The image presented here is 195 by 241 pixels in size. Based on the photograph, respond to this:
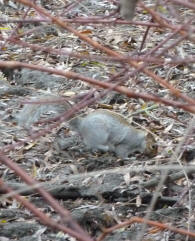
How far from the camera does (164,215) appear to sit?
3.41 metres

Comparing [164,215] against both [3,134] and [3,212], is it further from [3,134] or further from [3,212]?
Answer: [3,134]

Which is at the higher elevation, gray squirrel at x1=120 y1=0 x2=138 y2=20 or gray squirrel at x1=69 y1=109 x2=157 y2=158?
gray squirrel at x1=120 y1=0 x2=138 y2=20

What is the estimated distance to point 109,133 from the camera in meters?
4.30

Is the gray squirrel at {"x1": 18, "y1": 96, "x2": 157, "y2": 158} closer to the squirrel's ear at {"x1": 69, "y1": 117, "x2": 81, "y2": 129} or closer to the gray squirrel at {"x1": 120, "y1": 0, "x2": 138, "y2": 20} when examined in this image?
the squirrel's ear at {"x1": 69, "y1": 117, "x2": 81, "y2": 129}

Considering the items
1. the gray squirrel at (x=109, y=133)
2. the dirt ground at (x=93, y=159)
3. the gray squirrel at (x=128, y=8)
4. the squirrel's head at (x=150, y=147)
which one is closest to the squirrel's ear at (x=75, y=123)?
the gray squirrel at (x=109, y=133)

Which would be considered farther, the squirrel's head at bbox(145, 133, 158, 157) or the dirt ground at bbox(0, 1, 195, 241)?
the squirrel's head at bbox(145, 133, 158, 157)

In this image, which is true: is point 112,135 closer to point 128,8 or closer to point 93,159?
point 93,159

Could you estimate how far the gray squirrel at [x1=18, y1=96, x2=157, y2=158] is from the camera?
4.17m

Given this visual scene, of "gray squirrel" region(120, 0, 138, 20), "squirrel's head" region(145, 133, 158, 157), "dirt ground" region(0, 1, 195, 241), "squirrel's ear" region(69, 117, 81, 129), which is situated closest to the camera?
"gray squirrel" region(120, 0, 138, 20)

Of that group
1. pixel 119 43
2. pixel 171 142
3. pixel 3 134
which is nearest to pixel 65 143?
pixel 3 134

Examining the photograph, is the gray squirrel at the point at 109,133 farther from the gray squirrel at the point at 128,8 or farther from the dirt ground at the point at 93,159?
the gray squirrel at the point at 128,8

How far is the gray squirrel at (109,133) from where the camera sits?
417 cm

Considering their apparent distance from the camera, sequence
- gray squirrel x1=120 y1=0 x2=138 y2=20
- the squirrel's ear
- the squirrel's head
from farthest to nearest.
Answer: the squirrel's ear, the squirrel's head, gray squirrel x1=120 y1=0 x2=138 y2=20

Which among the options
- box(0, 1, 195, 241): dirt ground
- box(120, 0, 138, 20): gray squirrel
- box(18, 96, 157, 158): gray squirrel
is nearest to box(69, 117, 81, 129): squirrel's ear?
box(18, 96, 157, 158): gray squirrel
